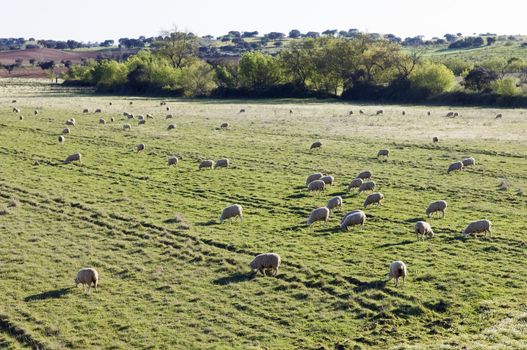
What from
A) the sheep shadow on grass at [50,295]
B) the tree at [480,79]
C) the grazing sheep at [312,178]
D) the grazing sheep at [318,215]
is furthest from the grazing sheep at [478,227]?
the tree at [480,79]

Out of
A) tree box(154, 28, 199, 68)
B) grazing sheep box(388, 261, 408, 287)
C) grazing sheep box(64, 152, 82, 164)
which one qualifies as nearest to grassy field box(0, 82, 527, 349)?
grazing sheep box(388, 261, 408, 287)

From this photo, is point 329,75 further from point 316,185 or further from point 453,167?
point 316,185

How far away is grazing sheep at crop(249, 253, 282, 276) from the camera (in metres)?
19.7

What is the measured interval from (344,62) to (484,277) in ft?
281

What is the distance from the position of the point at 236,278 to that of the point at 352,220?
6988 mm

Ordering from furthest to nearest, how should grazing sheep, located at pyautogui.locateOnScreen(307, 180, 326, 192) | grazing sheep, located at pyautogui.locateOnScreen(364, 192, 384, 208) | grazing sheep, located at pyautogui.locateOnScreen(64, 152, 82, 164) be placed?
grazing sheep, located at pyautogui.locateOnScreen(64, 152, 82, 164), grazing sheep, located at pyautogui.locateOnScreen(307, 180, 326, 192), grazing sheep, located at pyautogui.locateOnScreen(364, 192, 384, 208)

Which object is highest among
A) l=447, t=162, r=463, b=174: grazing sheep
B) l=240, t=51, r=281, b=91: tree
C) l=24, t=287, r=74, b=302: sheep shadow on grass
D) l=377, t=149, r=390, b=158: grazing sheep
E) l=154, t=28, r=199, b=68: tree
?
l=154, t=28, r=199, b=68: tree

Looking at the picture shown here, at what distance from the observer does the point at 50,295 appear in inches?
709

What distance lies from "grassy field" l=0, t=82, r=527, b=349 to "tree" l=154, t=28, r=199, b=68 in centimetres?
8986

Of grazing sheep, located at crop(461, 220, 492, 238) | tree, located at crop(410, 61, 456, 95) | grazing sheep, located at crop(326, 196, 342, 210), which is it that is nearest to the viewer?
grazing sheep, located at crop(461, 220, 492, 238)

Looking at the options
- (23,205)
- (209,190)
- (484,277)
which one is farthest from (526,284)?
(23,205)

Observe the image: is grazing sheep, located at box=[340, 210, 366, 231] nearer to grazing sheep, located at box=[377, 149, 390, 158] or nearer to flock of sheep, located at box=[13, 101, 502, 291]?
flock of sheep, located at box=[13, 101, 502, 291]

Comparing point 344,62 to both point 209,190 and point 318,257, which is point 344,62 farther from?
point 318,257

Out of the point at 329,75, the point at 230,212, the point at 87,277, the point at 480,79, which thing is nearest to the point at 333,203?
the point at 230,212
